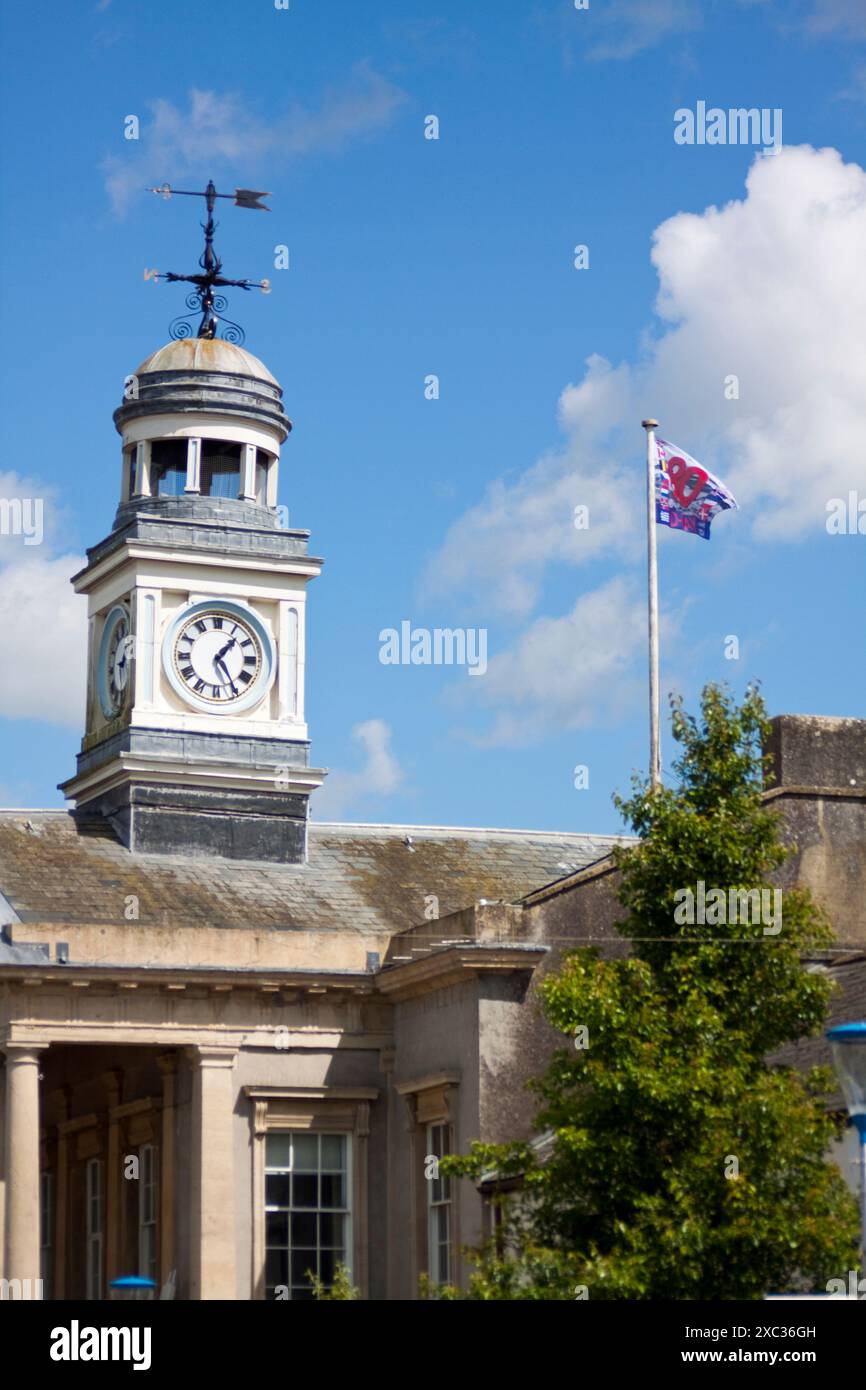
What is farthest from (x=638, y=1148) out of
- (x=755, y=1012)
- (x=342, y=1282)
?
(x=342, y=1282)

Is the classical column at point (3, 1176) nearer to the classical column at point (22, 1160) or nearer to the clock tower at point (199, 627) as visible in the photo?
the classical column at point (22, 1160)

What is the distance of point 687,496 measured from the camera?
136 feet

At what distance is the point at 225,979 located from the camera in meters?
38.7

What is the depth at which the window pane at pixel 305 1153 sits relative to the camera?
3941cm

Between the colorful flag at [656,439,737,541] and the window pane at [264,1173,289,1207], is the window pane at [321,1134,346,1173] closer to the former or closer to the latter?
the window pane at [264,1173,289,1207]

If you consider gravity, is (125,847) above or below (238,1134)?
above

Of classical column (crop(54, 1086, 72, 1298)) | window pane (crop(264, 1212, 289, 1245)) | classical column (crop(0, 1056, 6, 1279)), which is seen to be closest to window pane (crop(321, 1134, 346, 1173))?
window pane (crop(264, 1212, 289, 1245))

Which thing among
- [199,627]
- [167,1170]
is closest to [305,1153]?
[167,1170]

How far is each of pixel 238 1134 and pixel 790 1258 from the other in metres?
13.3

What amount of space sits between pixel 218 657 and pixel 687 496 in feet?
30.7

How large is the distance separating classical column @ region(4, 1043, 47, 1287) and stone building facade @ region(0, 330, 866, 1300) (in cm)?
4
